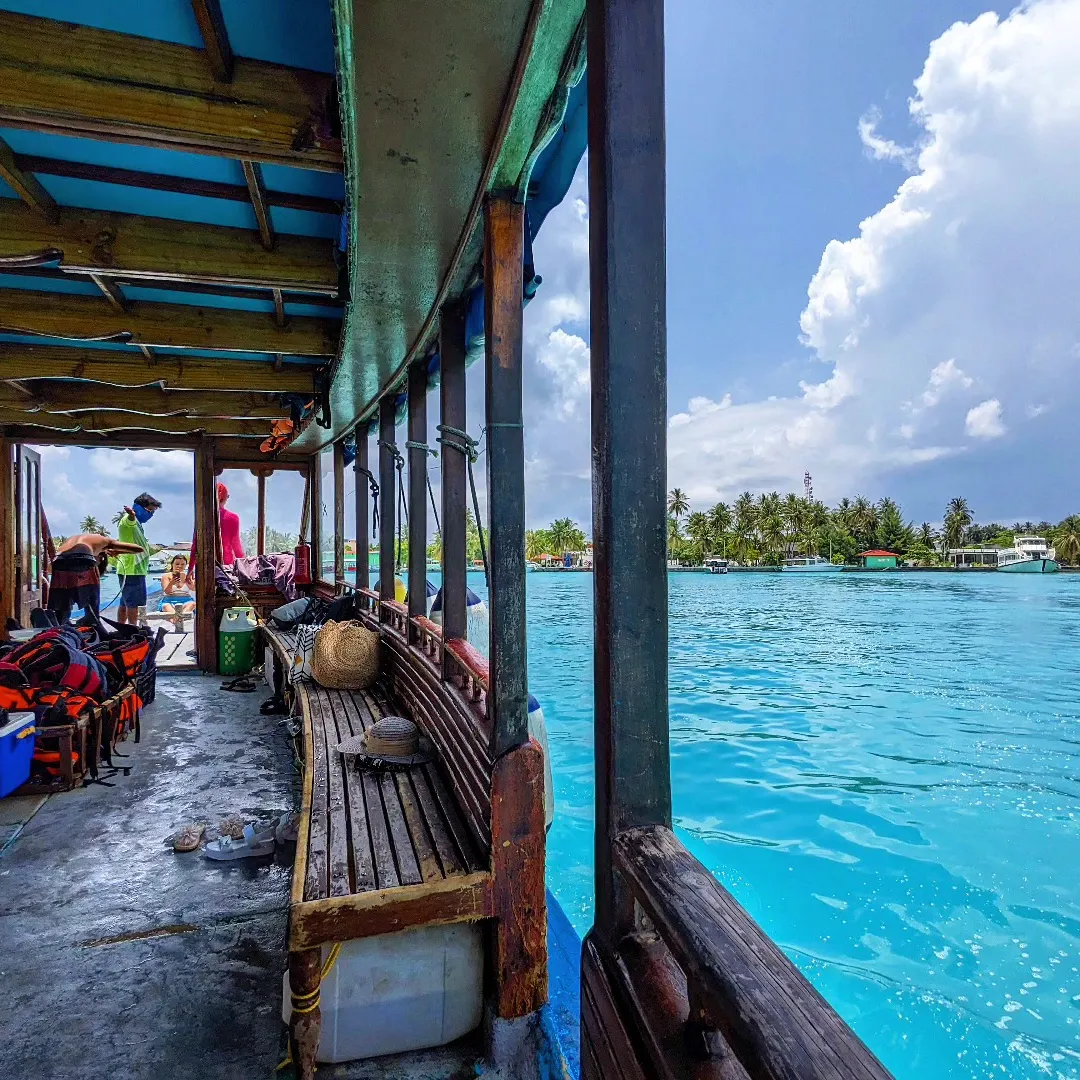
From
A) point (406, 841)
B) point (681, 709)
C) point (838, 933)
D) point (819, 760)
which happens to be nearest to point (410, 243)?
point (406, 841)

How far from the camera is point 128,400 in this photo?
5695 millimetres

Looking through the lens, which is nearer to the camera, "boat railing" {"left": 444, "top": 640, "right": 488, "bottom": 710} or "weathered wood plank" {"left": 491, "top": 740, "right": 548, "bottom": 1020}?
"weathered wood plank" {"left": 491, "top": 740, "right": 548, "bottom": 1020}

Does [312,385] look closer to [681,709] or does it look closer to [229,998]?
[229,998]

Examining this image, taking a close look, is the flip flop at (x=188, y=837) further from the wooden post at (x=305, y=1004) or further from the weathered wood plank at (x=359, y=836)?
the wooden post at (x=305, y=1004)

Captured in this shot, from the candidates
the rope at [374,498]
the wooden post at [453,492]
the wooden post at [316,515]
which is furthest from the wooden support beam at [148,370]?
the wooden post at [316,515]

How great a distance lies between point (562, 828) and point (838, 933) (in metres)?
2.68

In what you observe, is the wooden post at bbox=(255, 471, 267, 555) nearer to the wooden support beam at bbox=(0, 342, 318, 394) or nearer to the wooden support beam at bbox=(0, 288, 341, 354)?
the wooden support beam at bbox=(0, 342, 318, 394)

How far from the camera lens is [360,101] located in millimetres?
1572

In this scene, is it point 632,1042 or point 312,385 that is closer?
point 632,1042

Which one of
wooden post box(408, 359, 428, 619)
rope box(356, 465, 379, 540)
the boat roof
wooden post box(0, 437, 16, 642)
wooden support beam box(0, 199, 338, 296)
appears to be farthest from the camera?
wooden post box(0, 437, 16, 642)

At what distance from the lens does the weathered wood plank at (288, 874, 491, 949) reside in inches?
72.3

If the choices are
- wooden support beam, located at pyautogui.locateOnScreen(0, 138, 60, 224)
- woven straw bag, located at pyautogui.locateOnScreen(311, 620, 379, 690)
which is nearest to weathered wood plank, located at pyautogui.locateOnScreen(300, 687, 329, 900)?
woven straw bag, located at pyautogui.locateOnScreen(311, 620, 379, 690)

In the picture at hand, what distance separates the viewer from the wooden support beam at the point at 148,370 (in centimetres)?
458

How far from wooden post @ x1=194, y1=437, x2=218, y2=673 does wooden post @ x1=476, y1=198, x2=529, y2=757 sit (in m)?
6.85
